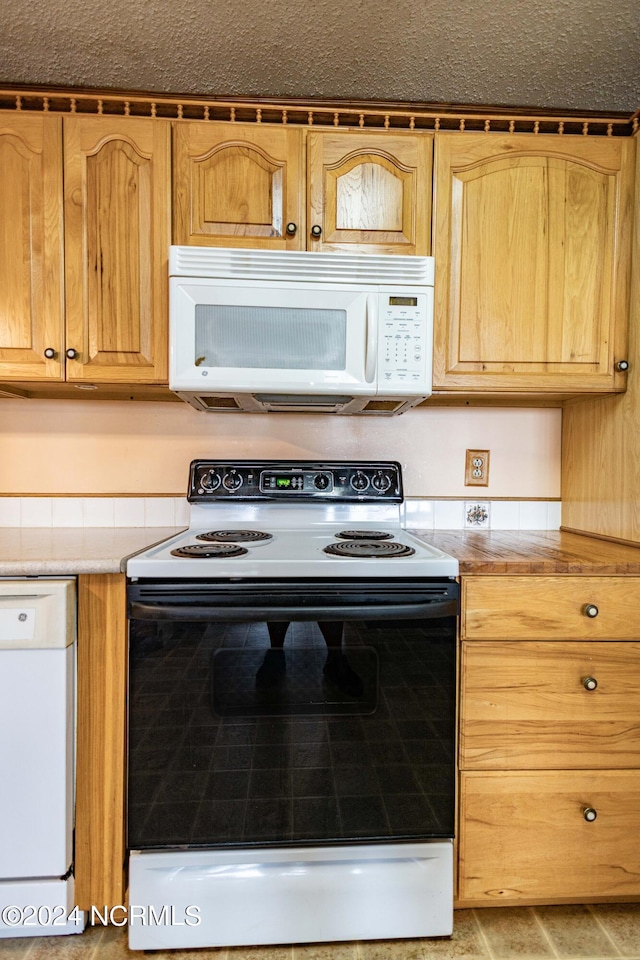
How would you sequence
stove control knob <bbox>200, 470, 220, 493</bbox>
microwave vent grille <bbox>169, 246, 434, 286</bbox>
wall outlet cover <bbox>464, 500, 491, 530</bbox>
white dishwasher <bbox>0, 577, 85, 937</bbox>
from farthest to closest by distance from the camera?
wall outlet cover <bbox>464, 500, 491, 530</bbox>
stove control knob <bbox>200, 470, 220, 493</bbox>
microwave vent grille <bbox>169, 246, 434, 286</bbox>
white dishwasher <bbox>0, 577, 85, 937</bbox>

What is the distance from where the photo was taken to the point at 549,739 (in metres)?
1.29

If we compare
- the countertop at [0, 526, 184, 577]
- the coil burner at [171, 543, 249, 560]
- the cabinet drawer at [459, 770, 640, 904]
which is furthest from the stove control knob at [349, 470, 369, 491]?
the cabinet drawer at [459, 770, 640, 904]

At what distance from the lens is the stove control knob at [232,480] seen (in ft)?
5.77

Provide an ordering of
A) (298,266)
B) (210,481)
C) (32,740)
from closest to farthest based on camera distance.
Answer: (32,740), (298,266), (210,481)

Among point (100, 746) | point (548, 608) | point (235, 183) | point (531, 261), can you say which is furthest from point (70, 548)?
point (531, 261)

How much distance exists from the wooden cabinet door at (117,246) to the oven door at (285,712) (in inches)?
27.6

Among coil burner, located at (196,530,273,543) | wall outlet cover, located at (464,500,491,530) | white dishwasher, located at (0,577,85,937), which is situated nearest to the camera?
white dishwasher, located at (0,577,85,937)

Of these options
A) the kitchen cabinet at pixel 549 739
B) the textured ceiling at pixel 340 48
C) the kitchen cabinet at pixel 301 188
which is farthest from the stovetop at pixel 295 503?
the textured ceiling at pixel 340 48

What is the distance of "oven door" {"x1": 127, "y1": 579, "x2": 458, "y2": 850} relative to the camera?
3.95 ft

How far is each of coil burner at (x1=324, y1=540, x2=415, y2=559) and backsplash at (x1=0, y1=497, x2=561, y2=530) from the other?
0.40 m

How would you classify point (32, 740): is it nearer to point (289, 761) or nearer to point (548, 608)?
point (289, 761)

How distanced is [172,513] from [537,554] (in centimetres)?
122

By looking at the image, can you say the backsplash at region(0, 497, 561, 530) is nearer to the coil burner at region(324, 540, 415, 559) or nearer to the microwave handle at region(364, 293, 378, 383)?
the coil burner at region(324, 540, 415, 559)

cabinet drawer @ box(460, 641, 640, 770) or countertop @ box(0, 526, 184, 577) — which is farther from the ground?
countertop @ box(0, 526, 184, 577)
